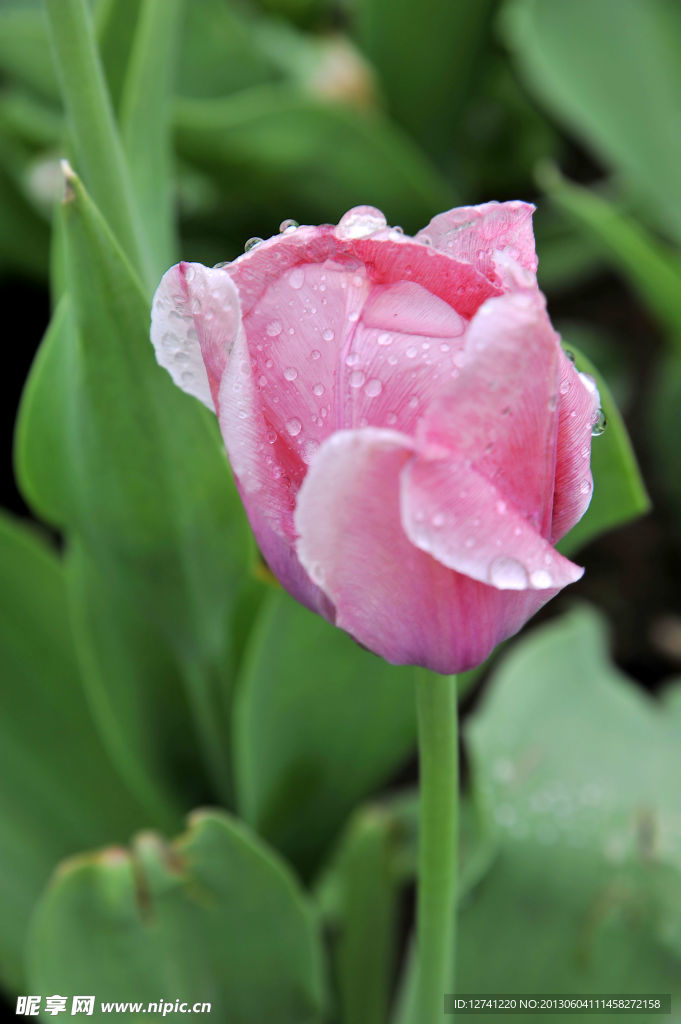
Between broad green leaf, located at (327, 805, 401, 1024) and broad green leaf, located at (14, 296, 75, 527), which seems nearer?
broad green leaf, located at (14, 296, 75, 527)

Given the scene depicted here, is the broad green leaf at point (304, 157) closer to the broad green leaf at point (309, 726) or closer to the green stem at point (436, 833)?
the broad green leaf at point (309, 726)

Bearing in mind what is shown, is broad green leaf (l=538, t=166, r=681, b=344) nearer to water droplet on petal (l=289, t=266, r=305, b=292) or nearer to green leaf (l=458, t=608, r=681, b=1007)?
green leaf (l=458, t=608, r=681, b=1007)

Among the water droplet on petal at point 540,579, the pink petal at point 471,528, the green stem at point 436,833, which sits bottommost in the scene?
the green stem at point 436,833

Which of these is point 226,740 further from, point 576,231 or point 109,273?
point 576,231

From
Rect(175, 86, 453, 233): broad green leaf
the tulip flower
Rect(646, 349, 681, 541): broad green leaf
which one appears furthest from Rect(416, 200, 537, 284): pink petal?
Rect(646, 349, 681, 541): broad green leaf

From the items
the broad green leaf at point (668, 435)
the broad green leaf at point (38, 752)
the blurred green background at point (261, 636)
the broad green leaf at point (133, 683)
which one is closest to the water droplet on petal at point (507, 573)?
the blurred green background at point (261, 636)

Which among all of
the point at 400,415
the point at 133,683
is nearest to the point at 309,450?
the point at 400,415
